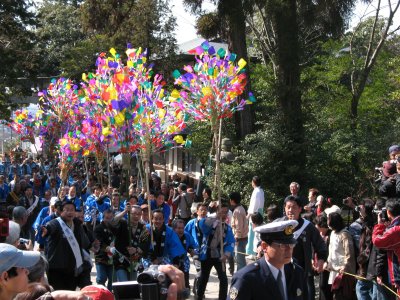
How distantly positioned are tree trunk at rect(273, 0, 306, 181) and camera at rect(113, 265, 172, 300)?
42.3 ft

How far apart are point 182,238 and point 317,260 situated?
231 cm

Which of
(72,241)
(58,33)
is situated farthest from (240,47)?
(58,33)

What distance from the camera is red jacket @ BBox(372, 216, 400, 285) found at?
21.4 ft

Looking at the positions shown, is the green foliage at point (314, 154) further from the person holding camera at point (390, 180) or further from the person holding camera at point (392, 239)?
the person holding camera at point (392, 239)

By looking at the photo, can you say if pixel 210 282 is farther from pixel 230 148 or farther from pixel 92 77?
pixel 230 148

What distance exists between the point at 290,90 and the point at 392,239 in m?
11.2

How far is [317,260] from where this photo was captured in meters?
7.42

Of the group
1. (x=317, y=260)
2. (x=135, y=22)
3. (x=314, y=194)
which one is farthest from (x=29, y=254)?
(x=135, y=22)

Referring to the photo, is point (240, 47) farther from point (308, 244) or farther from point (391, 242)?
point (391, 242)

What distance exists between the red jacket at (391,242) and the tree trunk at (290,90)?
988 centimetres

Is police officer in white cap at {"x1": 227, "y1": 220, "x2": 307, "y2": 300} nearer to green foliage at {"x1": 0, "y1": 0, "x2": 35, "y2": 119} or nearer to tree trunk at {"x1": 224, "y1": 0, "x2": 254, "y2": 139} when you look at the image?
tree trunk at {"x1": 224, "y1": 0, "x2": 254, "y2": 139}

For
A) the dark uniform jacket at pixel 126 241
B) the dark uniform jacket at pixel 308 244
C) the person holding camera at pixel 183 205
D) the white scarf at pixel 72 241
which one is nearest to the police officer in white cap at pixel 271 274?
the dark uniform jacket at pixel 308 244

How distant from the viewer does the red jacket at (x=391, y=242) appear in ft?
21.4

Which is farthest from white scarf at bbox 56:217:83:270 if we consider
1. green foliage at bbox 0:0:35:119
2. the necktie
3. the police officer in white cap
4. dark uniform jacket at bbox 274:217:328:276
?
green foliage at bbox 0:0:35:119
